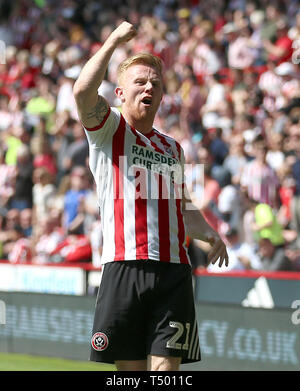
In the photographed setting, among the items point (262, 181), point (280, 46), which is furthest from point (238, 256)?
point (280, 46)

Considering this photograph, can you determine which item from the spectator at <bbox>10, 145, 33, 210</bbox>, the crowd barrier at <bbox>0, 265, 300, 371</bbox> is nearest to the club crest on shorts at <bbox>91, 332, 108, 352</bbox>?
the crowd barrier at <bbox>0, 265, 300, 371</bbox>

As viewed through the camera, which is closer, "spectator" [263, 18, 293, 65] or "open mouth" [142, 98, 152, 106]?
"open mouth" [142, 98, 152, 106]

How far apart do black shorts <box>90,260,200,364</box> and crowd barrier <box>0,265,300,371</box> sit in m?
4.02

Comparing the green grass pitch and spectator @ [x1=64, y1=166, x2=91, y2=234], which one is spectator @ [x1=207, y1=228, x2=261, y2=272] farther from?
spectator @ [x1=64, y1=166, x2=91, y2=234]

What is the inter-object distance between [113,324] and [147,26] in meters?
12.0

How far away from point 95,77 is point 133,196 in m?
0.74

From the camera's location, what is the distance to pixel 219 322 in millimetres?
9484

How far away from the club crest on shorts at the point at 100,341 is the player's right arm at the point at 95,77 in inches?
46.4

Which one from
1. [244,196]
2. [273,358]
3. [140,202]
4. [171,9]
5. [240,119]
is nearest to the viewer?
[140,202]

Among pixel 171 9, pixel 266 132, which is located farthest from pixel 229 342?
pixel 171 9

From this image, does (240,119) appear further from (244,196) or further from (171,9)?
(171,9)

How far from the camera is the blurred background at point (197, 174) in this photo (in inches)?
376

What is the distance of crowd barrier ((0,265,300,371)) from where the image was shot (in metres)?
8.89

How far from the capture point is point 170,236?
5.04 meters
